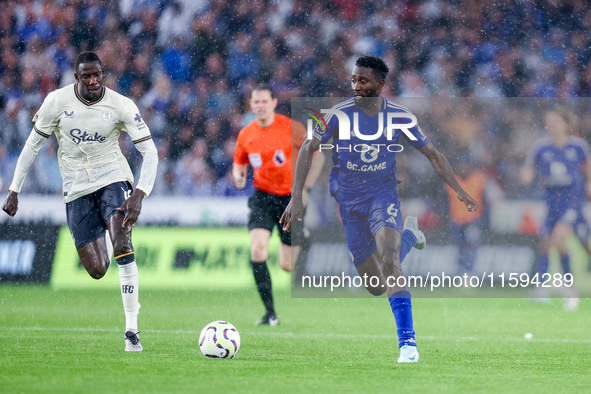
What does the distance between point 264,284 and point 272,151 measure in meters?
1.39

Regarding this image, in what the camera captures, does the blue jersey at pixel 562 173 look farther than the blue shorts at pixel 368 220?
Yes

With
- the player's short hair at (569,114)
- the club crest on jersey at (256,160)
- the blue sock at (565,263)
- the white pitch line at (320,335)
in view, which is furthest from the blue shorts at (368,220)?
the player's short hair at (569,114)

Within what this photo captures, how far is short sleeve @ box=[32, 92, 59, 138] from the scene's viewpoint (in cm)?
632

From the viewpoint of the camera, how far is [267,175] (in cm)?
877

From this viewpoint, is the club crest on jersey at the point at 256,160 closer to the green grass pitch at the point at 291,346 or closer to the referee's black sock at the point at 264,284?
the referee's black sock at the point at 264,284

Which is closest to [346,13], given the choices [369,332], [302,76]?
[302,76]

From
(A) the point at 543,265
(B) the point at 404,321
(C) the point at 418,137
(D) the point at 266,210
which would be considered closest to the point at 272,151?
(D) the point at 266,210

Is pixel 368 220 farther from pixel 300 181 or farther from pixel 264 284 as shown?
pixel 264 284

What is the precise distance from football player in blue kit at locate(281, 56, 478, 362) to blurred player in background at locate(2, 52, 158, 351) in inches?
48.1

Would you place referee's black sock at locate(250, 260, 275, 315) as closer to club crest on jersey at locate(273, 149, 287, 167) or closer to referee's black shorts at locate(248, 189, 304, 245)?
referee's black shorts at locate(248, 189, 304, 245)

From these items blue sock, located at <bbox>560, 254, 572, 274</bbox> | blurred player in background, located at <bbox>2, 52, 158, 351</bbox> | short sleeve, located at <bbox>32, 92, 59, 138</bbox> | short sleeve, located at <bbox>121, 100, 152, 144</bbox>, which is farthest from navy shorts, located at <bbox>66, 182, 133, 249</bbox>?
blue sock, located at <bbox>560, 254, 572, 274</bbox>

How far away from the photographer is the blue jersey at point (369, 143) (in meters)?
6.19

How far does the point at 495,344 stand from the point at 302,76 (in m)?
8.88

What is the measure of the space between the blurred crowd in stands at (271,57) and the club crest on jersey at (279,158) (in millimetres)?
4775
